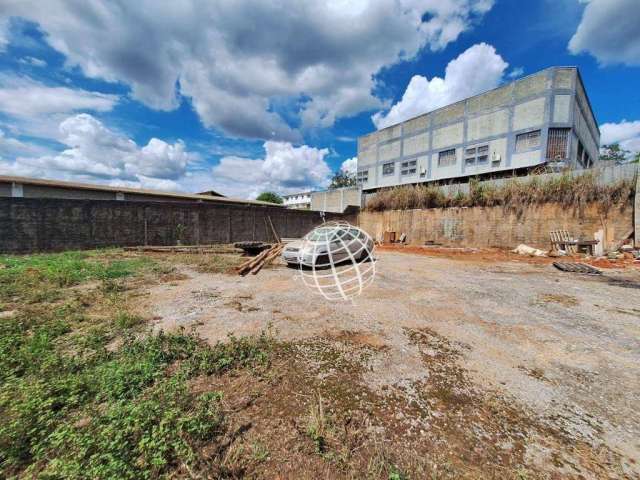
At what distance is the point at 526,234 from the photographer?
32.6 ft

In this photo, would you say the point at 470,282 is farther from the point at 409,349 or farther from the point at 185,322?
the point at 185,322

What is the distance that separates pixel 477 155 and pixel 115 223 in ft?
67.9

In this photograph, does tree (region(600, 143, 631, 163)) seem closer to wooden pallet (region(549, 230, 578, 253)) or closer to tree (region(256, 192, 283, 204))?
wooden pallet (region(549, 230, 578, 253))

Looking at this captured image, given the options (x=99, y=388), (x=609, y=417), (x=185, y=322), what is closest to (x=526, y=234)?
(x=609, y=417)

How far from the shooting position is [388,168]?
2131 centimetres

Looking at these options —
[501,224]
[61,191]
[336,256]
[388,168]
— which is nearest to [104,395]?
[336,256]

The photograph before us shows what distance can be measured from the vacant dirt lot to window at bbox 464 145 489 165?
1350cm

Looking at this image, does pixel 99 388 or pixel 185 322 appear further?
pixel 185 322

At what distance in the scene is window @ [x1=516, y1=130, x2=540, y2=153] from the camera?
13.8 metres

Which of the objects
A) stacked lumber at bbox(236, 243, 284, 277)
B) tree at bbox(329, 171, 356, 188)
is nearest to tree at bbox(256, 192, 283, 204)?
tree at bbox(329, 171, 356, 188)

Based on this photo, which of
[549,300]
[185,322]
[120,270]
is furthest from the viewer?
[120,270]

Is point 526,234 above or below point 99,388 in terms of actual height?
above

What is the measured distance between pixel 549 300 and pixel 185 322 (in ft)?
18.8

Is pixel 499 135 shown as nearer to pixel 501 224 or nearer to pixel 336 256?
pixel 501 224
